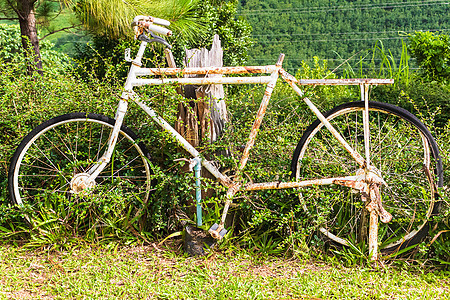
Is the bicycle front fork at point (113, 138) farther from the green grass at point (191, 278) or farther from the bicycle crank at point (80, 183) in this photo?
the green grass at point (191, 278)

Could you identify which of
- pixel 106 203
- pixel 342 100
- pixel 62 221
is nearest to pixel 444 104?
pixel 342 100

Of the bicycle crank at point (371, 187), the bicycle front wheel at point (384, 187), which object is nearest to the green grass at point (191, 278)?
the bicycle front wheel at point (384, 187)

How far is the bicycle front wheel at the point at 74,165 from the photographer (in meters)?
2.46

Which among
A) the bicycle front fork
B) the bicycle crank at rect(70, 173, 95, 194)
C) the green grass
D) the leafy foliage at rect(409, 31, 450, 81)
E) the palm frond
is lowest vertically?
the green grass

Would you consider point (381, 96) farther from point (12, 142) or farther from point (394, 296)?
point (12, 142)

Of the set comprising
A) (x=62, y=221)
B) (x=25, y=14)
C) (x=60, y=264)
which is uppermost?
(x=25, y=14)

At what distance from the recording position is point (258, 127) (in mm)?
2389

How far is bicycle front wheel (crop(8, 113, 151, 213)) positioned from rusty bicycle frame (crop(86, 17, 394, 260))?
15 cm

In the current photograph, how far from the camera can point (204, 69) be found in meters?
2.38

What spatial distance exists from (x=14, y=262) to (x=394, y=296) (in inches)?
89.7

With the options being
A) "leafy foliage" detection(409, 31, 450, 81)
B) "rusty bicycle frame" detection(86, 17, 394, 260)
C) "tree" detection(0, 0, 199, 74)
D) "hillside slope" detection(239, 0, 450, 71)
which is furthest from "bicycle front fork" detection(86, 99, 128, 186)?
"hillside slope" detection(239, 0, 450, 71)

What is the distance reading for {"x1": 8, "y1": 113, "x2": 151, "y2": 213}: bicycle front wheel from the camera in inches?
96.7

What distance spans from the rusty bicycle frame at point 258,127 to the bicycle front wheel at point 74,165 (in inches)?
5.9

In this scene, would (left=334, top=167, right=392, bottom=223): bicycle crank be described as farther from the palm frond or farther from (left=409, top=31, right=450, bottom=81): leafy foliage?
(left=409, top=31, right=450, bottom=81): leafy foliage
